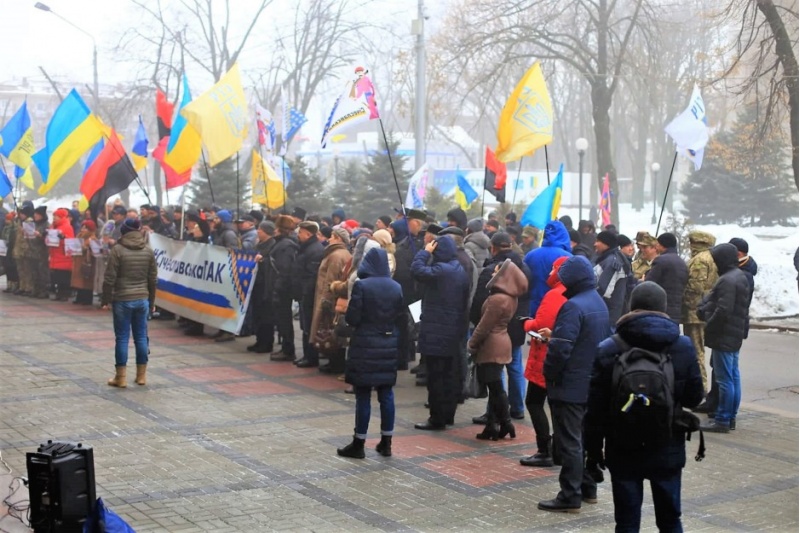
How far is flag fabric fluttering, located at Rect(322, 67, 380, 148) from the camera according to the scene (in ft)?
45.1

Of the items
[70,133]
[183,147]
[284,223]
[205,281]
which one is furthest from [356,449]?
[70,133]

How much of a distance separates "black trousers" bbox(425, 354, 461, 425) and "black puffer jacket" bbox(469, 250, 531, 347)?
0.55 meters

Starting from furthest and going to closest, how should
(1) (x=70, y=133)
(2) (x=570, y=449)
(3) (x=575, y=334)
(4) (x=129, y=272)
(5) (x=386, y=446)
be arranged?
(1) (x=70, y=133) → (4) (x=129, y=272) → (5) (x=386, y=446) → (2) (x=570, y=449) → (3) (x=575, y=334)

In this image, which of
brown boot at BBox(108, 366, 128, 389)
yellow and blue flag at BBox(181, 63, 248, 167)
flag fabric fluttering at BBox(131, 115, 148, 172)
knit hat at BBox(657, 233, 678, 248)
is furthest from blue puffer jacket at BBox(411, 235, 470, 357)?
flag fabric fluttering at BBox(131, 115, 148, 172)

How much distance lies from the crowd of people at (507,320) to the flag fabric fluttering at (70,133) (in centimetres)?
219

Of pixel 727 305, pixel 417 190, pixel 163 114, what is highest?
pixel 163 114

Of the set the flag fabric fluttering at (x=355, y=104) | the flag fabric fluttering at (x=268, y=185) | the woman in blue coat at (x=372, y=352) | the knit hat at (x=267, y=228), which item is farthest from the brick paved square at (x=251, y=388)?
the flag fabric fluttering at (x=268, y=185)

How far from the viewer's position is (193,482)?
315 inches

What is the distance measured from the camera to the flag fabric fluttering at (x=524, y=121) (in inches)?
549

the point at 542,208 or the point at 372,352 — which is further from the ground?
the point at 542,208

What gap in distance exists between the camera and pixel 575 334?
7.45 m

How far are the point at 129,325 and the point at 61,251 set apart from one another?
888 centimetres

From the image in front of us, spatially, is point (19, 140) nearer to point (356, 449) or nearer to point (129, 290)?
point (129, 290)

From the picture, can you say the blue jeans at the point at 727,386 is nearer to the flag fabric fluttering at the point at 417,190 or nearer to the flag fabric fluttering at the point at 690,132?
the flag fabric fluttering at the point at 690,132
